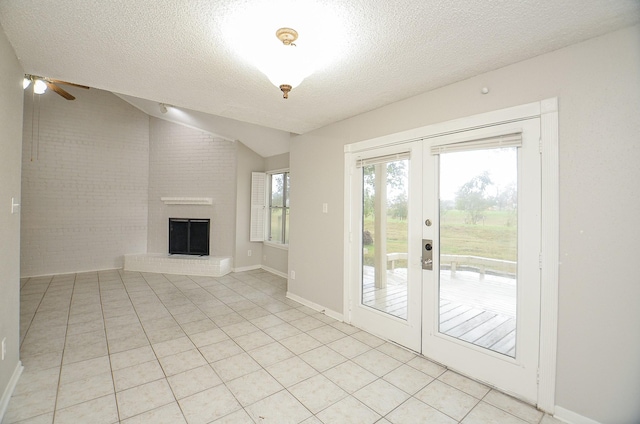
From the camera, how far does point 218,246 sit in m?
5.84

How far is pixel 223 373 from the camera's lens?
89.0 inches

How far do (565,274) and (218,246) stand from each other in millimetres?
5553

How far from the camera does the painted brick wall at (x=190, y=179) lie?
5820mm

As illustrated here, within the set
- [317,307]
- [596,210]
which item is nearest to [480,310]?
[596,210]

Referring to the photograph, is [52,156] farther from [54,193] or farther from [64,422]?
[64,422]

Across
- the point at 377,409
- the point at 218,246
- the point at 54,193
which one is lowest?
the point at 377,409

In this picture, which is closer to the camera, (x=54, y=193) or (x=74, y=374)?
(x=74, y=374)

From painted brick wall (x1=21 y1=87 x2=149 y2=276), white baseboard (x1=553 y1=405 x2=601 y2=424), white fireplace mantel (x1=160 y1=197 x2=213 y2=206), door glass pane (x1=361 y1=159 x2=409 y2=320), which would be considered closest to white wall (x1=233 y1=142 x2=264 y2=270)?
white fireplace mantel (x1=160 y1=197 x2=213 y2=206)

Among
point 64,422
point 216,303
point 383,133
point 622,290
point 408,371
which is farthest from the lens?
point 216,303

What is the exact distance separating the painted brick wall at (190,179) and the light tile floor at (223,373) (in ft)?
7.57

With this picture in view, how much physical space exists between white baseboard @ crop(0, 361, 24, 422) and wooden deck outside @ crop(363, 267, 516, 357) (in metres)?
3.22

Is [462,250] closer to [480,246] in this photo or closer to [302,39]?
[480,246]

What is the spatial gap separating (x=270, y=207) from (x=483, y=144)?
15.1 ft

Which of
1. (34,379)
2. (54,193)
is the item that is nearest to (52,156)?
(54,193)
